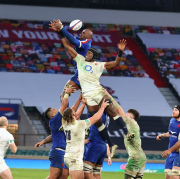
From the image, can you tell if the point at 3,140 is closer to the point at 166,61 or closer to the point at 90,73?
the point at 90,73

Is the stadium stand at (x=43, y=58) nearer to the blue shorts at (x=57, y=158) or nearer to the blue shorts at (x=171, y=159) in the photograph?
the blue shorts at (x=171, y=159)

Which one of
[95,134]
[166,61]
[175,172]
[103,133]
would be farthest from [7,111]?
[103,133]

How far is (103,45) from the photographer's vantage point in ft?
113

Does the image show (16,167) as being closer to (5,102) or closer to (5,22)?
(5,102)

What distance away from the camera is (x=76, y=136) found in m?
9.19

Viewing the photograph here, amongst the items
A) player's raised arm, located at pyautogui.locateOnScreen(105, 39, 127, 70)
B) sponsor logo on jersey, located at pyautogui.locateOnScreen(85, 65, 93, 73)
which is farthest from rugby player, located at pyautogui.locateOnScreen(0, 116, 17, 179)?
player's raised arm, located at pyautogui.locateOnScreen(105, 39, 127, 70)

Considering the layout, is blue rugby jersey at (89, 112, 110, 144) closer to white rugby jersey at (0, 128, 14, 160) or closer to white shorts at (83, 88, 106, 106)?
white shorts at (83, 88, 106, 106)

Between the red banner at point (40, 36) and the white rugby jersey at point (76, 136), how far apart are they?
24.7 m

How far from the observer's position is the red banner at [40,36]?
3353cm

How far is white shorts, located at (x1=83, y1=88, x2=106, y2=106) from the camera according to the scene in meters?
9.65

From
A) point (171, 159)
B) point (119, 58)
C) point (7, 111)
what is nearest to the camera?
point (119, 58)

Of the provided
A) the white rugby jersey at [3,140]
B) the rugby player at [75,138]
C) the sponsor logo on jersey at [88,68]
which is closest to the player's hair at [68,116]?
the rugby player at [75,138]

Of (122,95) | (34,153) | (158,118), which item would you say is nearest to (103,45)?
(122,95)

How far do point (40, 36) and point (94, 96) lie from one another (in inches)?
990
